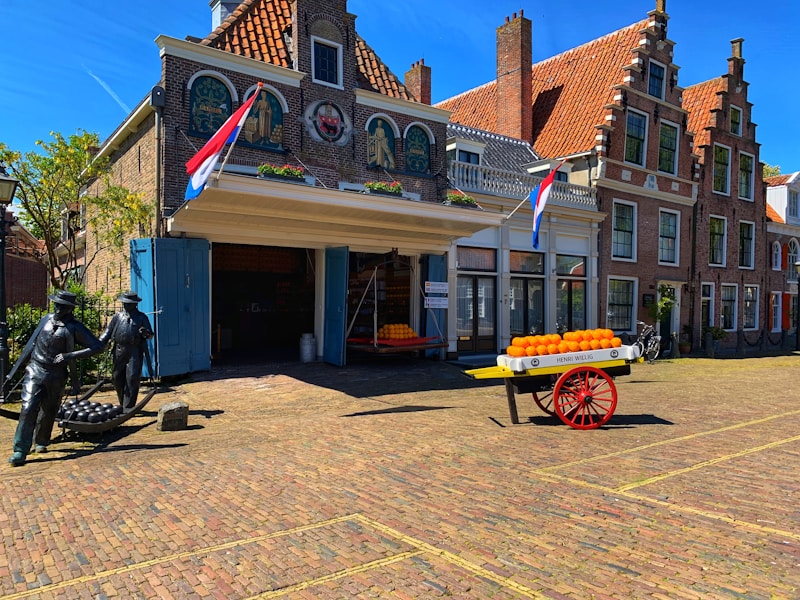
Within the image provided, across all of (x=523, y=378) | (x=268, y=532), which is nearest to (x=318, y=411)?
(x=523, y=378)

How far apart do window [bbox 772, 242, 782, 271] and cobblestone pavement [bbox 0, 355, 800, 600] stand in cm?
2282

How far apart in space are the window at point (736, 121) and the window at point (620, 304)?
10230 mm

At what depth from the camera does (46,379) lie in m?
6.74

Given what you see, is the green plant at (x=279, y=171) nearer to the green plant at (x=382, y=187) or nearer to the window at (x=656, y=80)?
the green plant at (x=382, y=187)

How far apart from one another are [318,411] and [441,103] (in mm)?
23629

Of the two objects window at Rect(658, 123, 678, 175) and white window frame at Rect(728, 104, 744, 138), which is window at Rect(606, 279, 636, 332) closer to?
window at Rect(658, 123, 678, 175)

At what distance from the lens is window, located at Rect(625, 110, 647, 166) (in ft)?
71.2

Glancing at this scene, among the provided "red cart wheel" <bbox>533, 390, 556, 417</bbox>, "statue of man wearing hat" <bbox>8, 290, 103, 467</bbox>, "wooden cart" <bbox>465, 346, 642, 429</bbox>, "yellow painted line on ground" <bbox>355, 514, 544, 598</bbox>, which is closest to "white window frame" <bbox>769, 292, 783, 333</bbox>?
"red cart wheel" <bbox>533, 390, 556, 417</bbox>

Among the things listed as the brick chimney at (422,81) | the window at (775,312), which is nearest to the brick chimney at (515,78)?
the brick chimney at (422,81)

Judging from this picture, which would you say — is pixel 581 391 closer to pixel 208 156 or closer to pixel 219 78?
pixel 208 156

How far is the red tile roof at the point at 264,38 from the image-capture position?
13531 mm

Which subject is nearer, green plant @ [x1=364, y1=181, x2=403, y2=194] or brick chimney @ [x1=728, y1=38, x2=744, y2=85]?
green plant @ [x1=364, y1=181, x2=403, y2=194]

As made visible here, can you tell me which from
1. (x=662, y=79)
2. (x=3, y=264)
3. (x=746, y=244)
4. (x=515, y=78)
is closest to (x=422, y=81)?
(x=515, y=78)

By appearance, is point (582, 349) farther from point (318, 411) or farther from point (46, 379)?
point (46, 379)
